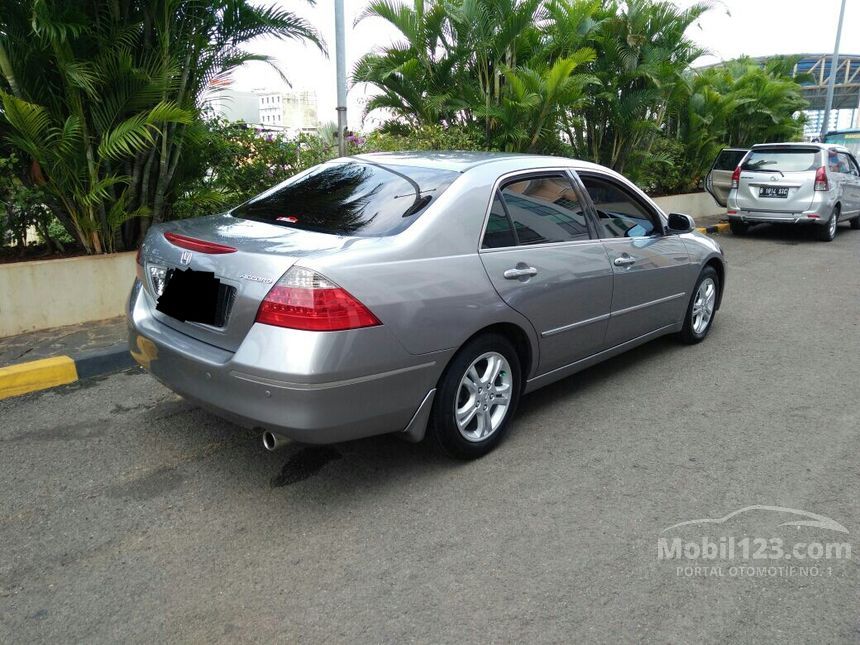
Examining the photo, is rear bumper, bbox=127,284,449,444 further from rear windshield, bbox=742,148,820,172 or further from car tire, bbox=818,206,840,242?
car tire, bbox=818,206,840,242

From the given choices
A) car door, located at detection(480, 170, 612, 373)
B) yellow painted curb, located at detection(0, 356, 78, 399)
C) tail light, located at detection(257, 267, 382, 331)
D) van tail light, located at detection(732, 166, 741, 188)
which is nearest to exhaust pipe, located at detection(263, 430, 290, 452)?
tail light, located at detection(257, 267, 382, 331)

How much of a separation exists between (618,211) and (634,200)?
0.27 meters

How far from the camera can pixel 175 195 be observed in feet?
22.0

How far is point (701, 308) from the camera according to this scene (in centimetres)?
580

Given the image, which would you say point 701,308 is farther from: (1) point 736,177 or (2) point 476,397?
(1) point 736,177

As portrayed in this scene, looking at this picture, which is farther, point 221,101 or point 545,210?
point 221,101

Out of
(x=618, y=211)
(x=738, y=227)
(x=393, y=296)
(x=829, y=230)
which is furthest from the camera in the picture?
(x=738, y=227)

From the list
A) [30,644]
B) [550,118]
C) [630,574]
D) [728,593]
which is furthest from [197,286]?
[550,118]

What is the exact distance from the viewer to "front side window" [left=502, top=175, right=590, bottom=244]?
3869 millimetres

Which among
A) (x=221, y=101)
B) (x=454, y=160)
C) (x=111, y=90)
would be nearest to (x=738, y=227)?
(x=221, y=101)

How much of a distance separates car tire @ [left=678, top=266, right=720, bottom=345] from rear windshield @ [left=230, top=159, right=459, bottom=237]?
111 inches

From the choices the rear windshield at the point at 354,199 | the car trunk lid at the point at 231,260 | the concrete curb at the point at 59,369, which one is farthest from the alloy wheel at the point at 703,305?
the concrete curb at the point at 59,369

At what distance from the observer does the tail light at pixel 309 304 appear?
287 centimetres

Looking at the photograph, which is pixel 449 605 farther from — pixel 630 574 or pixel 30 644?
pixel 30 644
